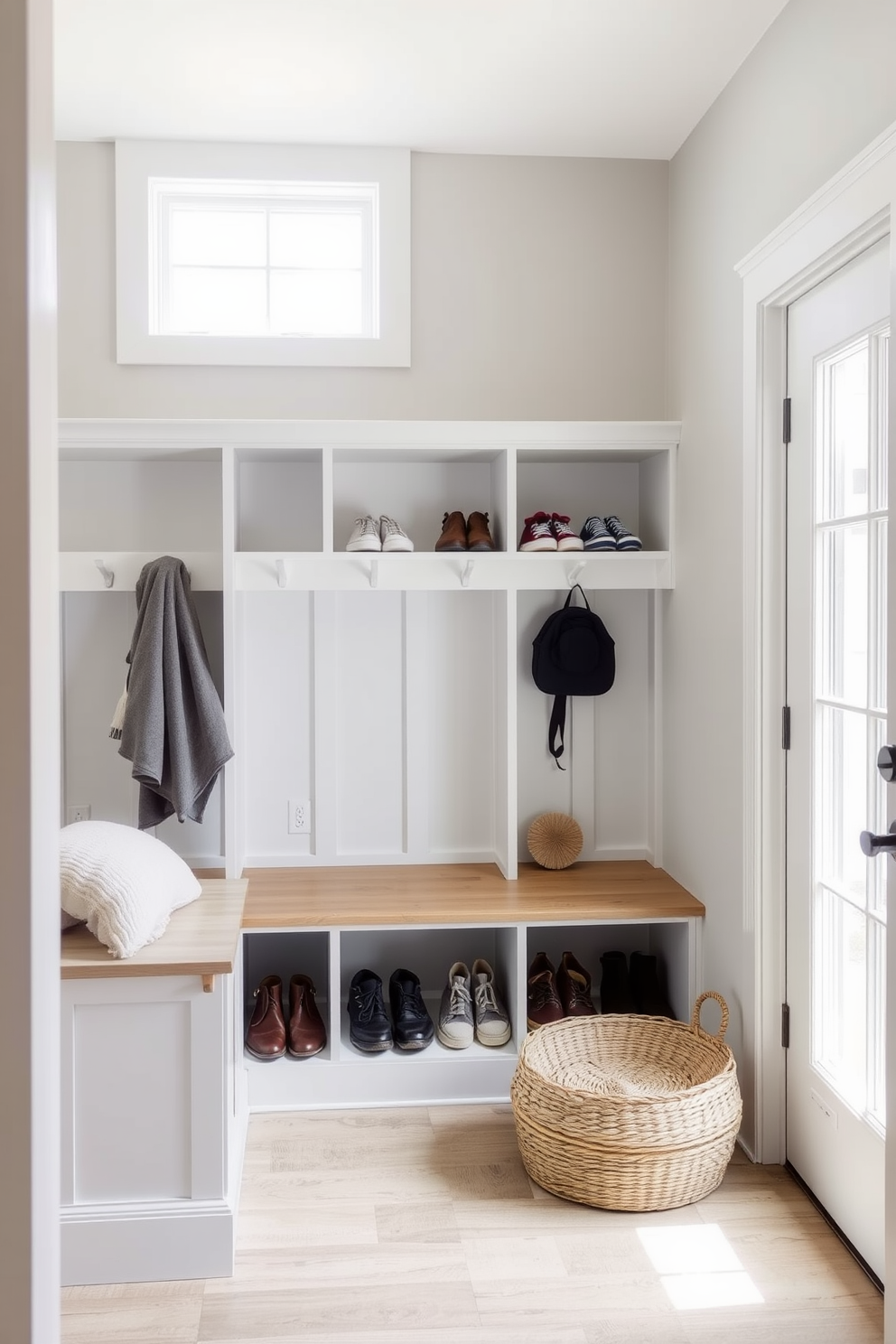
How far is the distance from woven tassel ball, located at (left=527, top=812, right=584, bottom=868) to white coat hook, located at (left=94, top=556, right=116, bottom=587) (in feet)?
4.63

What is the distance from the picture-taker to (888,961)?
5.16 ft

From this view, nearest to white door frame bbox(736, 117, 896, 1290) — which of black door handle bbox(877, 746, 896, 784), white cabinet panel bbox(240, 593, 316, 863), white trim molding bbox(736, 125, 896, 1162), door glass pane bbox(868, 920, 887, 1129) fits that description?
white trim molding bbox(736, 125, 896, 1162)

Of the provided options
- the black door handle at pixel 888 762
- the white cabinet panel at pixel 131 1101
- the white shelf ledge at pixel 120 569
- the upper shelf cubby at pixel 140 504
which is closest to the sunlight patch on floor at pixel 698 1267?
the white cabinet panel at pixel 131 1101

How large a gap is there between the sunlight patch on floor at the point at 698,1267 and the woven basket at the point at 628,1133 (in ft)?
0.28

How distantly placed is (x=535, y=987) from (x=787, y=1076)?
803 mm

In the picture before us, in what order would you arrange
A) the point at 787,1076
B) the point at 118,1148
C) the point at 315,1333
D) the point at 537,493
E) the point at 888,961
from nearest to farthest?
the point at 888,961, the point at 315,1333, the point at 118,1148, the point at 787,1076, the point at 537,493

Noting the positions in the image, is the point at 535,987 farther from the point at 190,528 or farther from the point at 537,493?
the point at 190,528

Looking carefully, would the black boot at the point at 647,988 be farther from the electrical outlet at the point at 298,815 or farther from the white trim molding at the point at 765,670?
the electrical outlet at the point at 298,815

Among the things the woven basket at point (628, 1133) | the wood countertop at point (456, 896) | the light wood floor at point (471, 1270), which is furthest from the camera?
the wood countertop at point (456, 896)

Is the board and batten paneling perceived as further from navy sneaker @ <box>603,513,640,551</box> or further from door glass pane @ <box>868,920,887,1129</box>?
door glass pane @ <box>868,920,887,1129</box>

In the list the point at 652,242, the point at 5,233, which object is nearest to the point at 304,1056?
the point at 5,233

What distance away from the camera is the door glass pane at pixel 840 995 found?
2.03 metres

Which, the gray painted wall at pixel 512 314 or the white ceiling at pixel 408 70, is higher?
the white ceiling at pixel 408 70

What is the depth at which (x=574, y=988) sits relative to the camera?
299cm
